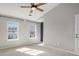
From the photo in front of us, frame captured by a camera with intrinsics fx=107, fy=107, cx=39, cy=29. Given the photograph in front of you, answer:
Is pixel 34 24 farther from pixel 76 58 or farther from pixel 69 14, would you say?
pixel 69 14

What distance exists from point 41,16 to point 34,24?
241 millimetres

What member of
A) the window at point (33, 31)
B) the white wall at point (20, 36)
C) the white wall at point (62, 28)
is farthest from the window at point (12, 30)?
the white wall at point (62, 28)

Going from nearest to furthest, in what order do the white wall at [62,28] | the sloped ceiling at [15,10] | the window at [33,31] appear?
the sloped ceiling at [15,10] → the window at [33,31] → the white wall at [62,28]

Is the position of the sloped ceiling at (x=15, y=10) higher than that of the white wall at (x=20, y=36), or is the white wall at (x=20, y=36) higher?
the sloped ceiling at (x=15, y=10)

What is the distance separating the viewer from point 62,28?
3107 millimetres

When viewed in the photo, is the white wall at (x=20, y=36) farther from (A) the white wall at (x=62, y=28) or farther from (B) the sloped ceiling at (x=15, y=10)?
(A) the white wall at (x=62, y=28)

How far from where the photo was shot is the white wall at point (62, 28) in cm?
286

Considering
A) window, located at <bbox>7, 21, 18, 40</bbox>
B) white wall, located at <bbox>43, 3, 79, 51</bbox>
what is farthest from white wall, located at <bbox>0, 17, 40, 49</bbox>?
white wall, located at <bbox>43, 3, 79, 51</bbox>

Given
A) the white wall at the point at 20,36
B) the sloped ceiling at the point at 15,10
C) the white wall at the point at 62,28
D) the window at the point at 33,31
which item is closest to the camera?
the sloped ceiling at the point at 15,10

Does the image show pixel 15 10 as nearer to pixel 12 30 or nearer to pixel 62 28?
pixel 12 30

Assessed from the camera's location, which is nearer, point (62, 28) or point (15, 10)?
point (15, 10)

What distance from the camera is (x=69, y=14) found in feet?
10.5

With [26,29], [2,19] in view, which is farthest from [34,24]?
[2,19]

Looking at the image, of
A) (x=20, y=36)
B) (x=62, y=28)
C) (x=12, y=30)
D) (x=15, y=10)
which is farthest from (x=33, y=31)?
(x=62, y=28)
